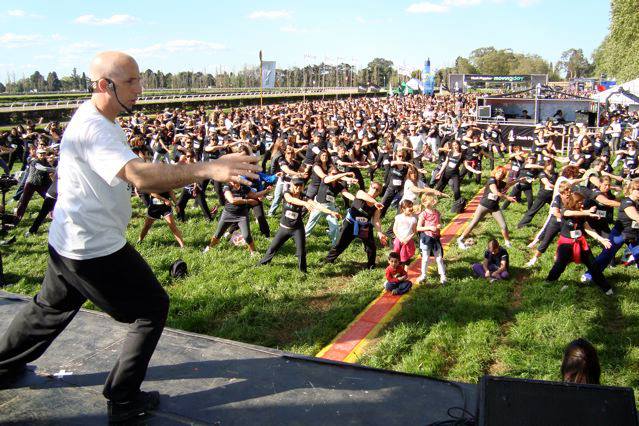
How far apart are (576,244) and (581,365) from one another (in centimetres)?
424

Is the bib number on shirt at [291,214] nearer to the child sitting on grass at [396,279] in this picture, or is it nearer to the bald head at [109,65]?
the child sitting on grass at [396,279]

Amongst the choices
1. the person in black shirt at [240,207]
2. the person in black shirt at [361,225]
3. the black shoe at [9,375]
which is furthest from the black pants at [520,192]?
the black shoe at [9,375]

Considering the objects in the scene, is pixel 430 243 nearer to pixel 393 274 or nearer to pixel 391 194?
pixel 393 274

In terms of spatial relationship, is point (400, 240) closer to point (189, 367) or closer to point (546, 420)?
point (189, 367)

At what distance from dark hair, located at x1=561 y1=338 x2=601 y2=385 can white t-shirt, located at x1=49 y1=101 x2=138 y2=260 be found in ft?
8.69

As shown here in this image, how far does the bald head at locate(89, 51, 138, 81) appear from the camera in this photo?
7.93 ft

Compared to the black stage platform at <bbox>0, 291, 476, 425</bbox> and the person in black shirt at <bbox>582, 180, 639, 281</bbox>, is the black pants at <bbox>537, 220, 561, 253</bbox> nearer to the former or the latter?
the person in black shirt at <bbox>582, 180, 639, 281</bbox>

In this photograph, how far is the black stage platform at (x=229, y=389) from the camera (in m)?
2.81

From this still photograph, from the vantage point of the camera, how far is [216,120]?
20922mm

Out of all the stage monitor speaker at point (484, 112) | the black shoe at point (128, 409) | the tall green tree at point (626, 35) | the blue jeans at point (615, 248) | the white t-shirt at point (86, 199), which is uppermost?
the tall green tree at point (626, 35)

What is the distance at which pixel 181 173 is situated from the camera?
2160 millimetres

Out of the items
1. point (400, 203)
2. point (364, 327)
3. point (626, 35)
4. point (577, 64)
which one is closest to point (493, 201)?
point (400, 203)

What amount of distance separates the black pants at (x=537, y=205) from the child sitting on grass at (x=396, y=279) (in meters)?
4.22

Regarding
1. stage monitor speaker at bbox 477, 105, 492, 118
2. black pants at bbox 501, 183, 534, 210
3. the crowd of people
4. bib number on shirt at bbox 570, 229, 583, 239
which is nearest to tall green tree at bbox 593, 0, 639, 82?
stage monitor speaker at bbox 477, 105, 492, 118
